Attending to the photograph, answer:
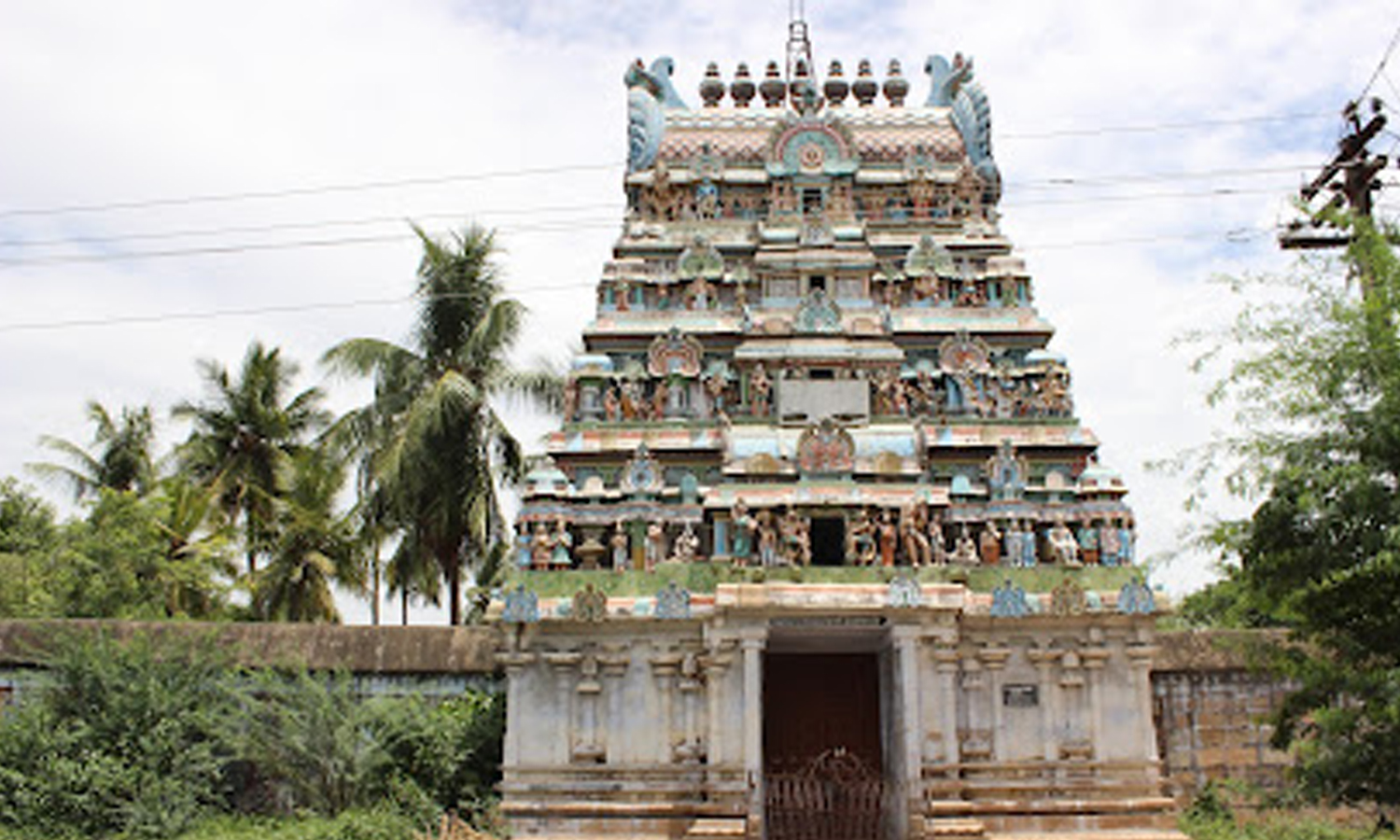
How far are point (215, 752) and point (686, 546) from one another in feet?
24.1

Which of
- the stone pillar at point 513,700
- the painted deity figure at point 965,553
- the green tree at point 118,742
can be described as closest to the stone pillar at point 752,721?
the stone pillar at point 513,700

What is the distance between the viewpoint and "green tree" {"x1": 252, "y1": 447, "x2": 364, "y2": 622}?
27.9 metres

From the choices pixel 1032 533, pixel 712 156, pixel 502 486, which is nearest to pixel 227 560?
pixel 502 486

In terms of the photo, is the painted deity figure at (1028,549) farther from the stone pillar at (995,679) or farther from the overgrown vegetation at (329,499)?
the overgrown vegetation at (329,499)

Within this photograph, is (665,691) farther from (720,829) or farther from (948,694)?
(948,694)

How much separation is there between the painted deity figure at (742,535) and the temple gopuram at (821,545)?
41mm

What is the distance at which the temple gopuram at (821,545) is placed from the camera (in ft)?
56.5

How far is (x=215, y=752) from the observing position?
18094mm

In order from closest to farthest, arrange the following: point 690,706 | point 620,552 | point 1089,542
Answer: point 690,706 → point 620,552 → point 1089,542

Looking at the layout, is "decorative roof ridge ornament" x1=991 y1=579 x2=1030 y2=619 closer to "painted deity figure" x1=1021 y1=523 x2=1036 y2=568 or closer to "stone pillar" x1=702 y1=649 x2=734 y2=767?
"painted deity figure" x1=1021 y1=523 x2=1036 y2=568

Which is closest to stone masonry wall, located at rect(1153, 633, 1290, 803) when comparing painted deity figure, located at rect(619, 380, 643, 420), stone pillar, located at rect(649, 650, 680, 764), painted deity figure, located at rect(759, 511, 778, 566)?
painted deity figure, located at rect(759, 511, 778, 566)

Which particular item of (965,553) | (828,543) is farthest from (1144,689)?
(828,543)

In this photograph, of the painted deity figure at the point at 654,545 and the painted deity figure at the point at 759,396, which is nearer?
the painted deity figure at the point at 654,545

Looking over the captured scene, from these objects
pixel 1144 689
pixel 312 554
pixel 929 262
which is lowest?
pixel 1144 689
